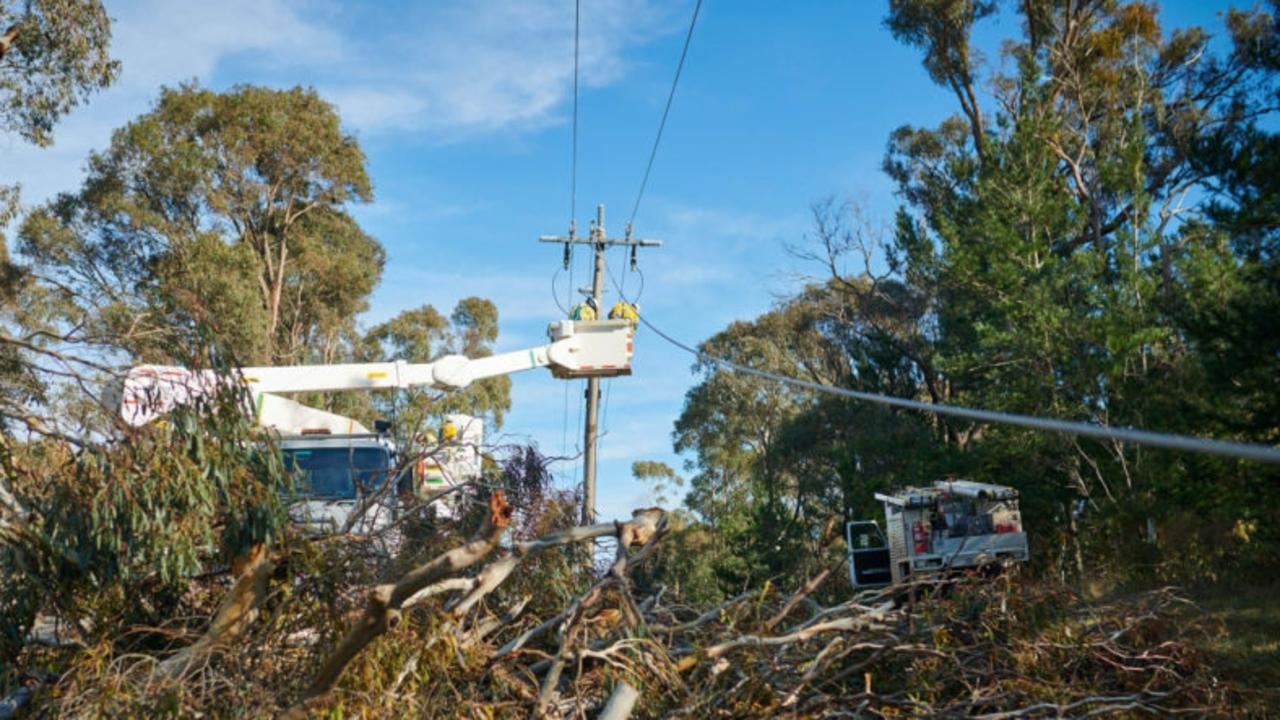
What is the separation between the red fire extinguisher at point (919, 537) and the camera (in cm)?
1562

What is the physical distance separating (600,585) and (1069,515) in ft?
59.0

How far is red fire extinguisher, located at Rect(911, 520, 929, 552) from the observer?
15625 mm

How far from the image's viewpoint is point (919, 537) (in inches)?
619

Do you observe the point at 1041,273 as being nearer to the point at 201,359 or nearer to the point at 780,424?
the point at 780,424

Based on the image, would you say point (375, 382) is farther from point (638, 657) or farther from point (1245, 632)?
point (1245, 632)

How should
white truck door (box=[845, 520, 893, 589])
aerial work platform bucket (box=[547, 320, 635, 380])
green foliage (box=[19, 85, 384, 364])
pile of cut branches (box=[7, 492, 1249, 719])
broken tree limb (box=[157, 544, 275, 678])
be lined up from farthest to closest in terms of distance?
green foliage (box=[19, 85, 384, 364])
white truck door (box=[845, 520, 893, 589])
aerial work platform bucket (box=[547, 320, 635, 380])
broken tree limb (box=[157, 544, 275, 678])
pile of cut branches (box=[7, 492, 1249, 719])

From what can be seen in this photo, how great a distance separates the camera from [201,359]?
5.68m

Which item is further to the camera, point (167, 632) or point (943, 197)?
point (943, 197)

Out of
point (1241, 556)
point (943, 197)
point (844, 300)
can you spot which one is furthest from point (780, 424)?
point (1241, 556)

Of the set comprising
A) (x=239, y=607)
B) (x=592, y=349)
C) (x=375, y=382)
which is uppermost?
(x=592, y=349)

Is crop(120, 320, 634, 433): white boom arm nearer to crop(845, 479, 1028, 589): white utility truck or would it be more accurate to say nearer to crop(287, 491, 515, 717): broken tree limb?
crop(845, 479, 1028, 589): white utility truck

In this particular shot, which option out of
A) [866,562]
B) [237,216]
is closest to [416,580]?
[866,562]

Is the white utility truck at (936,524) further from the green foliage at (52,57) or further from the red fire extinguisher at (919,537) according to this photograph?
the green foliage at (52,57)

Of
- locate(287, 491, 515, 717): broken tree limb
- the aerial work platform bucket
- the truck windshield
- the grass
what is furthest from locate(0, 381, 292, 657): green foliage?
the aerial work platform bucket
